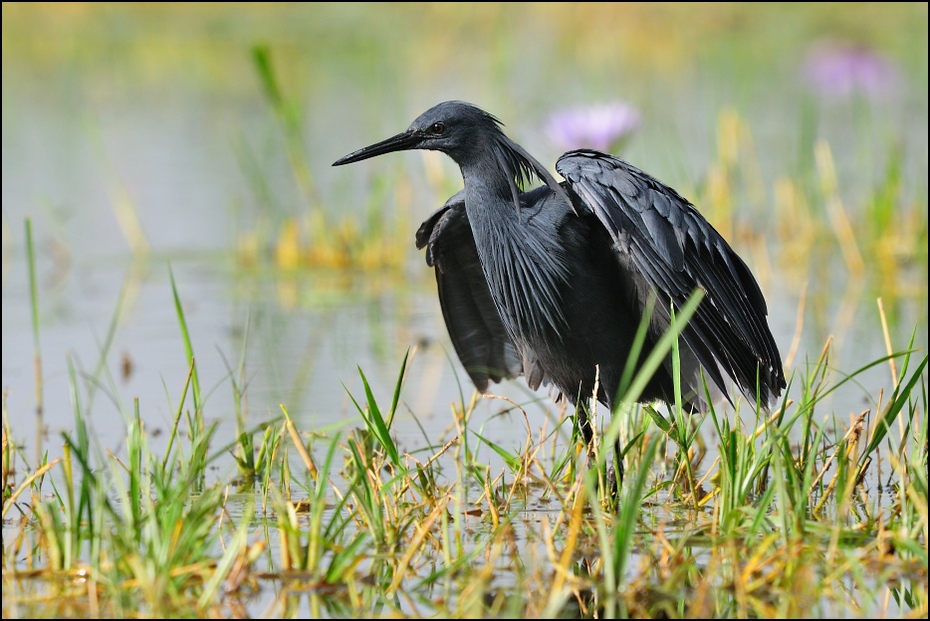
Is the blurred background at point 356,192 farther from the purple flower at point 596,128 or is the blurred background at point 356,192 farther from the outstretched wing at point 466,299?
the outstretched wing at point 466,299

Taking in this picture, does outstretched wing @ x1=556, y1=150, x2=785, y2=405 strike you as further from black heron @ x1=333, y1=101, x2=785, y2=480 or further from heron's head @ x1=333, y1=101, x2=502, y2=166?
heron's head @ x1=333, y1=101, x2=502, y2=166

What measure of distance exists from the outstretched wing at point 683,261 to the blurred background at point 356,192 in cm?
52

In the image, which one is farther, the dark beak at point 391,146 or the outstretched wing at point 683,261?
the dark beak at point 391,146

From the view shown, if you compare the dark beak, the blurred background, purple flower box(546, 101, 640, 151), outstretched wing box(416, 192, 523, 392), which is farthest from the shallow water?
the dark beak

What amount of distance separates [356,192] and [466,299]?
4705 mm

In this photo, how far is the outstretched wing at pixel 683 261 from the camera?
358cm

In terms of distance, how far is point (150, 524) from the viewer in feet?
9.05

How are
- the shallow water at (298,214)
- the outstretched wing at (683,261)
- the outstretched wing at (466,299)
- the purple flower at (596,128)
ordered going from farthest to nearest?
the purple flower at (596,128) < the shallow water at (298,214) < the outstretched wing at (466,299) < the outstretched wing at (683,261)

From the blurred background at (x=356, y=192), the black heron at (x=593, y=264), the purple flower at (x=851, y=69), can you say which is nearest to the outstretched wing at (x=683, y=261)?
the black heron at (x=593, y=264)

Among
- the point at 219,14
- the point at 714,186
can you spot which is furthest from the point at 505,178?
the point at 219,14

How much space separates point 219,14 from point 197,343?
44.4ft

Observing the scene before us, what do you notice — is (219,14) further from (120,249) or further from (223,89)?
(120,249)

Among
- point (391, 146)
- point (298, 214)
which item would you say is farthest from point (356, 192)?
point (391, 146)

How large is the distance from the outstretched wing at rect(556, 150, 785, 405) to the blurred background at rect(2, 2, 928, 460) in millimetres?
517
